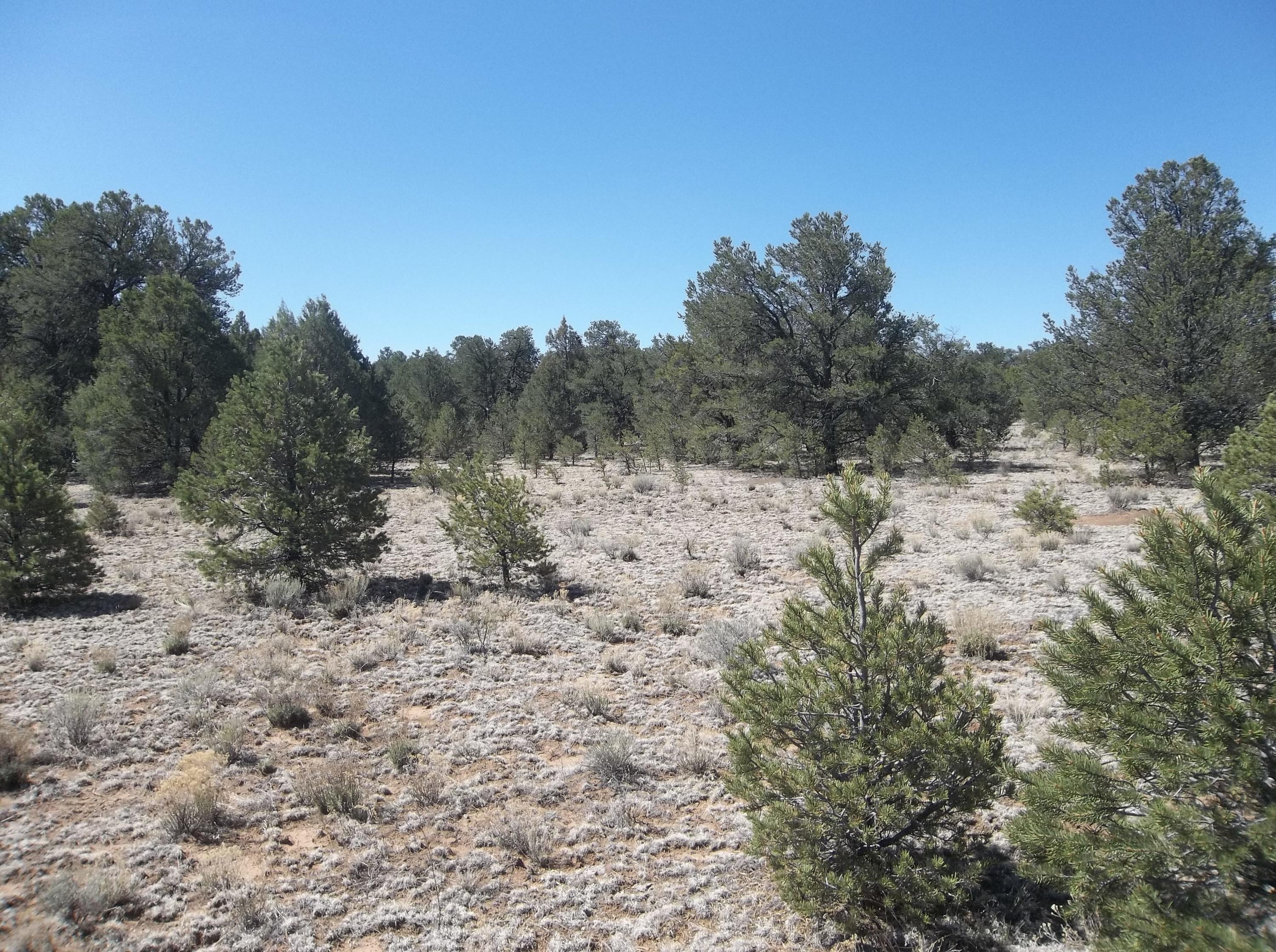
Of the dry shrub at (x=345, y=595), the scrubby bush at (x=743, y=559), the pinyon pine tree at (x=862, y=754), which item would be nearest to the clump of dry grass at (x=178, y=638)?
the dry shrub at (x=345, y=595)

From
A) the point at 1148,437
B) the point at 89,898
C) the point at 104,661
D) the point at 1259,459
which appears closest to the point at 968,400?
the point at 1148,437

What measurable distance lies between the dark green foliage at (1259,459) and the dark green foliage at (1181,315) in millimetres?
12540

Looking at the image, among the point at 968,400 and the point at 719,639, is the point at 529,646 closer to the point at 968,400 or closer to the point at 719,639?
the point at 719,639

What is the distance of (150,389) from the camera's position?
22.1 meters

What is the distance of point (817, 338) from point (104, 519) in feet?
81.3

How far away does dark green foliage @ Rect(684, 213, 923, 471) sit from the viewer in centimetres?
2580

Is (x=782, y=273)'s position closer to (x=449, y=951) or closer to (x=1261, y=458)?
(x=1261, y=458)

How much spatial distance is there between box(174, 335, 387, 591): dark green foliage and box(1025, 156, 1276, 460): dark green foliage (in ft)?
72.4

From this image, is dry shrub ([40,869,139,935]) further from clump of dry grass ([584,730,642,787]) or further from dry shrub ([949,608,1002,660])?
dry shrub ([949,608,1002,660])

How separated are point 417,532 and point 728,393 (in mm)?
16674

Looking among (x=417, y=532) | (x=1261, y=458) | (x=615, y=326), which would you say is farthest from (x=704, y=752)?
(x=615, y=326)

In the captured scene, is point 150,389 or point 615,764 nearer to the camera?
point 615,764

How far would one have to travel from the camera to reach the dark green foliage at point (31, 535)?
9.77m

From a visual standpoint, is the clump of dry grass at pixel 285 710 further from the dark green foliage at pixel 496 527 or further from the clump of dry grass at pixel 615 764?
the dark green foliage at pixel 496 527
